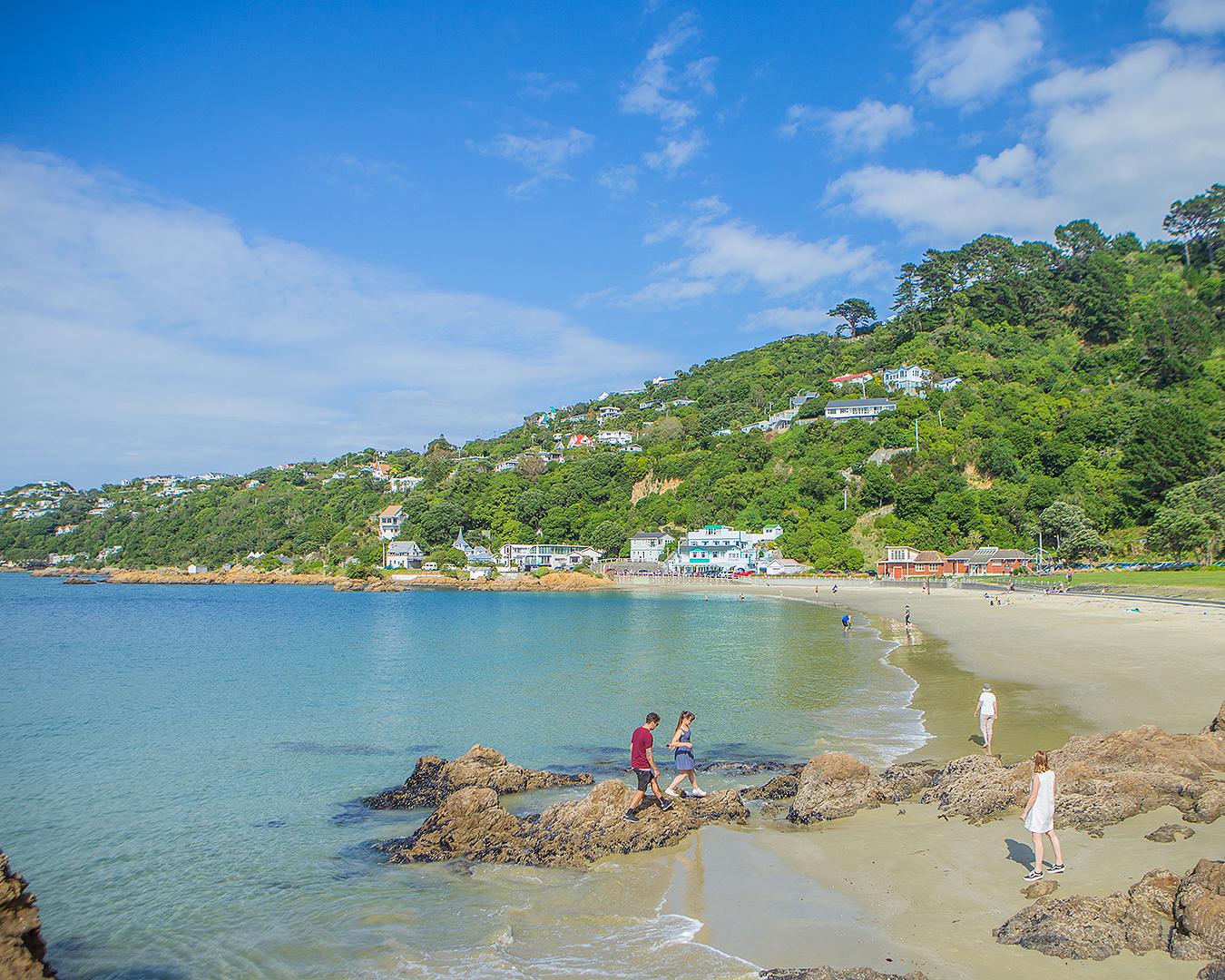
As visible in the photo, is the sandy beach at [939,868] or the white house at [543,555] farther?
the white house at [543,555]

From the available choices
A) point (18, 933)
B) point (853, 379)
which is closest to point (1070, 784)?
point (18, 933)

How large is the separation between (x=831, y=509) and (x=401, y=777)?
71.1 meters

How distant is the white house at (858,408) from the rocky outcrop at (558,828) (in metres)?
84.2

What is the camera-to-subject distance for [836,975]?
552cm

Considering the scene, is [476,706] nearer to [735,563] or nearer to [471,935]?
[471,935]

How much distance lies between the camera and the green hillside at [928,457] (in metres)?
65.0

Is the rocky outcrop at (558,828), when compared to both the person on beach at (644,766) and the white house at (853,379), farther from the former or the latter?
the white house at (853,379)

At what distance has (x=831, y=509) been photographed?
258 feet

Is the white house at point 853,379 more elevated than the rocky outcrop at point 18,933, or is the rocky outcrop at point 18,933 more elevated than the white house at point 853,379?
the white house at point 853,379

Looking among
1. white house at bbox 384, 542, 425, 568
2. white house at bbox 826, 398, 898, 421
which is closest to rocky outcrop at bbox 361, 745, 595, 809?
white house at bbox 826, 398, 898, 421

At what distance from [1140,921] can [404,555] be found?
9928cm

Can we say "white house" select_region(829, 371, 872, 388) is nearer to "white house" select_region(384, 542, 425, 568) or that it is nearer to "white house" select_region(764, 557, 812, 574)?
"white house" select_region(764, 557, 812, 574)

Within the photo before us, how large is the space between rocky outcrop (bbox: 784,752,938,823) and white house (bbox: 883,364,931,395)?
86.5m

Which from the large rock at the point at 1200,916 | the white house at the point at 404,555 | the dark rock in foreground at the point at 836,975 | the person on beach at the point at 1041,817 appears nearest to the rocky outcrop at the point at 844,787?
the person on beach at the point at 1041,817
